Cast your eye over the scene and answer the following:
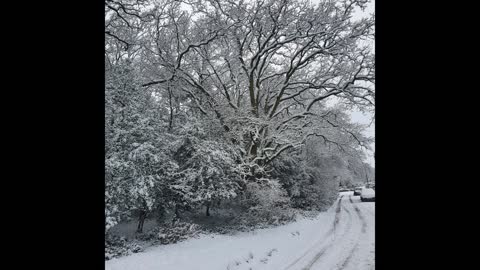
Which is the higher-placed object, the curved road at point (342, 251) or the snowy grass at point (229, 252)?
the curved road at point (342, 251)

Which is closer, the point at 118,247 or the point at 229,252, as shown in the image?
the point at 118,247

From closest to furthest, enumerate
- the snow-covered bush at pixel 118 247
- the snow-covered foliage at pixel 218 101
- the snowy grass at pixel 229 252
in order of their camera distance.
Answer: the snowy grass at pixel 229 252
the snow-covered bush at pixel 118 247
the snow-covered foliage at pixel 218 101

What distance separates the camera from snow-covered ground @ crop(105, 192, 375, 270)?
8039 millimetres

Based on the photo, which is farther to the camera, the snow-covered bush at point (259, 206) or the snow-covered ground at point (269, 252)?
the snow-covered bush at point (259, 206)

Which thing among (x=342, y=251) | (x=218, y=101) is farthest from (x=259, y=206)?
(x=218, y=101)

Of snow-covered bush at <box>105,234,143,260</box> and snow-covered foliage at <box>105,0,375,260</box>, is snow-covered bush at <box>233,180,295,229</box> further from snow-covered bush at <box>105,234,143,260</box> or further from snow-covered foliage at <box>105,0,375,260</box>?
snow-covered bush at <box>105,234,143,260</box>

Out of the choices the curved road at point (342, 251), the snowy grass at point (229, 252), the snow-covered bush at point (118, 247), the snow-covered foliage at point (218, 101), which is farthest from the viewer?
the snow-covered foliage at point (218, 101)

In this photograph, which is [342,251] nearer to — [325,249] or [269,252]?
[325,249]

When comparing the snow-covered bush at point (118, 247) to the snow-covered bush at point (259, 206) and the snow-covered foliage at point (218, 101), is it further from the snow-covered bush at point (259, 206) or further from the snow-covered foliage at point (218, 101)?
the snow-covered bush at point (259, 206)

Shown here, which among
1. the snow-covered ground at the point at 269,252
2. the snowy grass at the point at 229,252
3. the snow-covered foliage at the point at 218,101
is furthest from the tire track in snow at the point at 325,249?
the snow-covered foliage at the point at 218,101

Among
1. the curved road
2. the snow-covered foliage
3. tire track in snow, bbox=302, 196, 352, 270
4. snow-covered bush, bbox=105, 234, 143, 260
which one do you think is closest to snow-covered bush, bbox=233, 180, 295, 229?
the snow-covered foliage

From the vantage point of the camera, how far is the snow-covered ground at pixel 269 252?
26.4 ft

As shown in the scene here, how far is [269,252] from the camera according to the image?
31.8 ft
